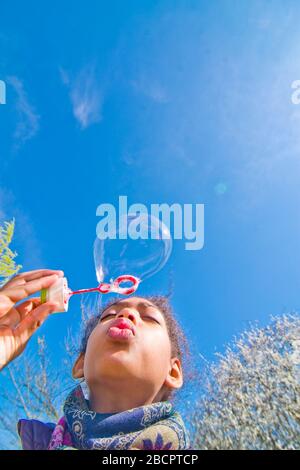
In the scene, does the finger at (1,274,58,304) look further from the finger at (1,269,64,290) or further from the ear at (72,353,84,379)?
the ear at (72,353,84,379)

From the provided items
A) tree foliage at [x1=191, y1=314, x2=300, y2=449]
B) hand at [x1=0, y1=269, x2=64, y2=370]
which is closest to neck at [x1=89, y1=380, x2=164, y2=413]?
hand at [x1=0, y1=269, x2=64, y2=370]

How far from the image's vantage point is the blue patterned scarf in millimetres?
2268

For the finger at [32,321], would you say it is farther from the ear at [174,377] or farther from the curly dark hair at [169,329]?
the ear at [174,377]

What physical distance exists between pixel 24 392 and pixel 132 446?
6.79 meters

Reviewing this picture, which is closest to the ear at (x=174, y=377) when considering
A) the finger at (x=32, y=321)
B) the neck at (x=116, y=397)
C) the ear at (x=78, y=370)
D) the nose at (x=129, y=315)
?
the neck at (x=116, y=397)

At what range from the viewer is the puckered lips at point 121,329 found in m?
2.53

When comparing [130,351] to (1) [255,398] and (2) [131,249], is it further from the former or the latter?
(1) [255,398]

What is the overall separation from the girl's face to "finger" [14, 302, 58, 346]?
0.55m

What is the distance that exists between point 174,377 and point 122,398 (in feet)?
1.92

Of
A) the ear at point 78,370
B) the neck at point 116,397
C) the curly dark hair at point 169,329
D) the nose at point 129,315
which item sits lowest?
the neck at point 116,397

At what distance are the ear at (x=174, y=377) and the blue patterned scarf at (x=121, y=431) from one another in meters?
0.38

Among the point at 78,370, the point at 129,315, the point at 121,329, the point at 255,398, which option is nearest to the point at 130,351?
the point at 121,329
